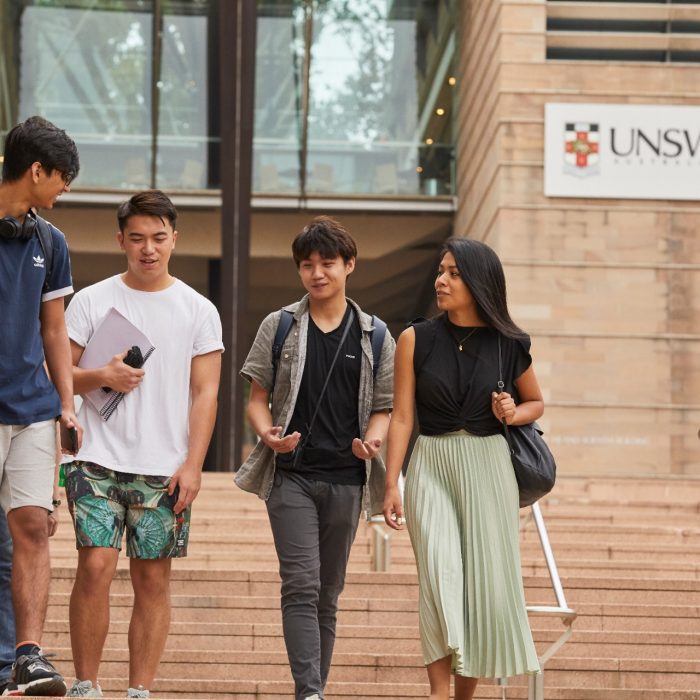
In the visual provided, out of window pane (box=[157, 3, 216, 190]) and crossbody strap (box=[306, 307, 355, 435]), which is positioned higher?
window pane (box=[157, 3, 216, 190])

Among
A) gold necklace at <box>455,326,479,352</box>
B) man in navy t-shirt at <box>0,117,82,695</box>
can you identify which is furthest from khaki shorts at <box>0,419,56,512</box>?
gold necklace at <box>455,326,479,352</box>

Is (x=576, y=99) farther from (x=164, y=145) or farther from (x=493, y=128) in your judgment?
(x=164, y=145)

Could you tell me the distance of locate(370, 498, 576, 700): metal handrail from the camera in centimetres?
667

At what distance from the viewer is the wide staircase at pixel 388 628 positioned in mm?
7469

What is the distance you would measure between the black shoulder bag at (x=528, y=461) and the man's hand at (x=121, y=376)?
1.46 meters

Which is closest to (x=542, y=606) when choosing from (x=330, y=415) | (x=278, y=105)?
(x=330, y=415)

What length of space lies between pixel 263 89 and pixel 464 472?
1762cm

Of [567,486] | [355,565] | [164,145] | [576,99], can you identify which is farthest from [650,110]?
[355,565]

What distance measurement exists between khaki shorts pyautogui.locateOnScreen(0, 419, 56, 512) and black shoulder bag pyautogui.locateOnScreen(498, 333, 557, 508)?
1.79 meters

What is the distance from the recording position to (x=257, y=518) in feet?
42.9

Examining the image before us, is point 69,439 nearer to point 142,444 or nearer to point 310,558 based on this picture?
point 142,444

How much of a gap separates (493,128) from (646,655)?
12123 mm

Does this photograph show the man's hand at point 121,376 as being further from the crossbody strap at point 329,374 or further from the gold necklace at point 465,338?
the gold necklace at point 465,338

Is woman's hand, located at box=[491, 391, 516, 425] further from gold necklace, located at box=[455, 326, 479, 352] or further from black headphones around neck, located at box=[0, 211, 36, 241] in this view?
black headphones around neck, located at box=[0, 211, 36, 241]
